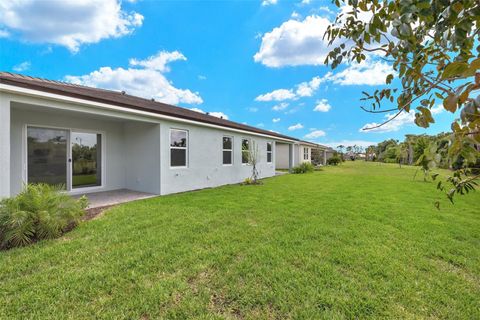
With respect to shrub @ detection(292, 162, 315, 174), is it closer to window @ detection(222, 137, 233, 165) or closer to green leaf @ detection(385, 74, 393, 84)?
window @ detection(222, 137, 233, 165)

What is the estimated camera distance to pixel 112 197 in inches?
298

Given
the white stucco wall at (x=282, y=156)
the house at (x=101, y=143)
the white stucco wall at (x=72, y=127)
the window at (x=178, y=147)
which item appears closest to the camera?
the house at (x=101, y=143)

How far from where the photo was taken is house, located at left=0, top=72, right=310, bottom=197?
6075 mm

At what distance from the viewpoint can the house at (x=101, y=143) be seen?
6.08m

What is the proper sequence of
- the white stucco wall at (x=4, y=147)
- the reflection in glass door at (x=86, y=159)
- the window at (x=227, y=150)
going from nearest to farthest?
1. the white stucco wall at (x=4, y=147)
2. the reflection in glass door at (x=86, y=159)
3. the window at (x=227, y=150)

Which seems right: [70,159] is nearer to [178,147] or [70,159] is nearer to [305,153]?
[178,147]

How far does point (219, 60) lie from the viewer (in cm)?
1455

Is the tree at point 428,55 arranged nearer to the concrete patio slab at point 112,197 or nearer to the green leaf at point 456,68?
the green leaf at point 456,68

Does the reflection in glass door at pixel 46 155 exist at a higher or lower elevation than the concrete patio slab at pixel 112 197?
higher

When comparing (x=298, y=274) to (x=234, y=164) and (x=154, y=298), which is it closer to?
(x=154, y=298)

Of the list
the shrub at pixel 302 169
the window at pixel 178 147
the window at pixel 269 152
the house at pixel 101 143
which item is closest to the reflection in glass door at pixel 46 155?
the house at pixel 101 143

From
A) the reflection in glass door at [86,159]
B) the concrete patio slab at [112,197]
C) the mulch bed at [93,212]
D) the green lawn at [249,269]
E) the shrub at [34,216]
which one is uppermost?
the reflection in glass door at [86,159]

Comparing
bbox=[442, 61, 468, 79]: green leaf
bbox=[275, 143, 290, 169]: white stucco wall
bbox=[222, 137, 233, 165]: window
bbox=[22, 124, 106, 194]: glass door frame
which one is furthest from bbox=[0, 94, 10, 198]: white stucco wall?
bbox=[275, 143, 290, 169]: white stucco wall

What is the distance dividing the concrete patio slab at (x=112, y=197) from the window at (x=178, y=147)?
161 centimetres
